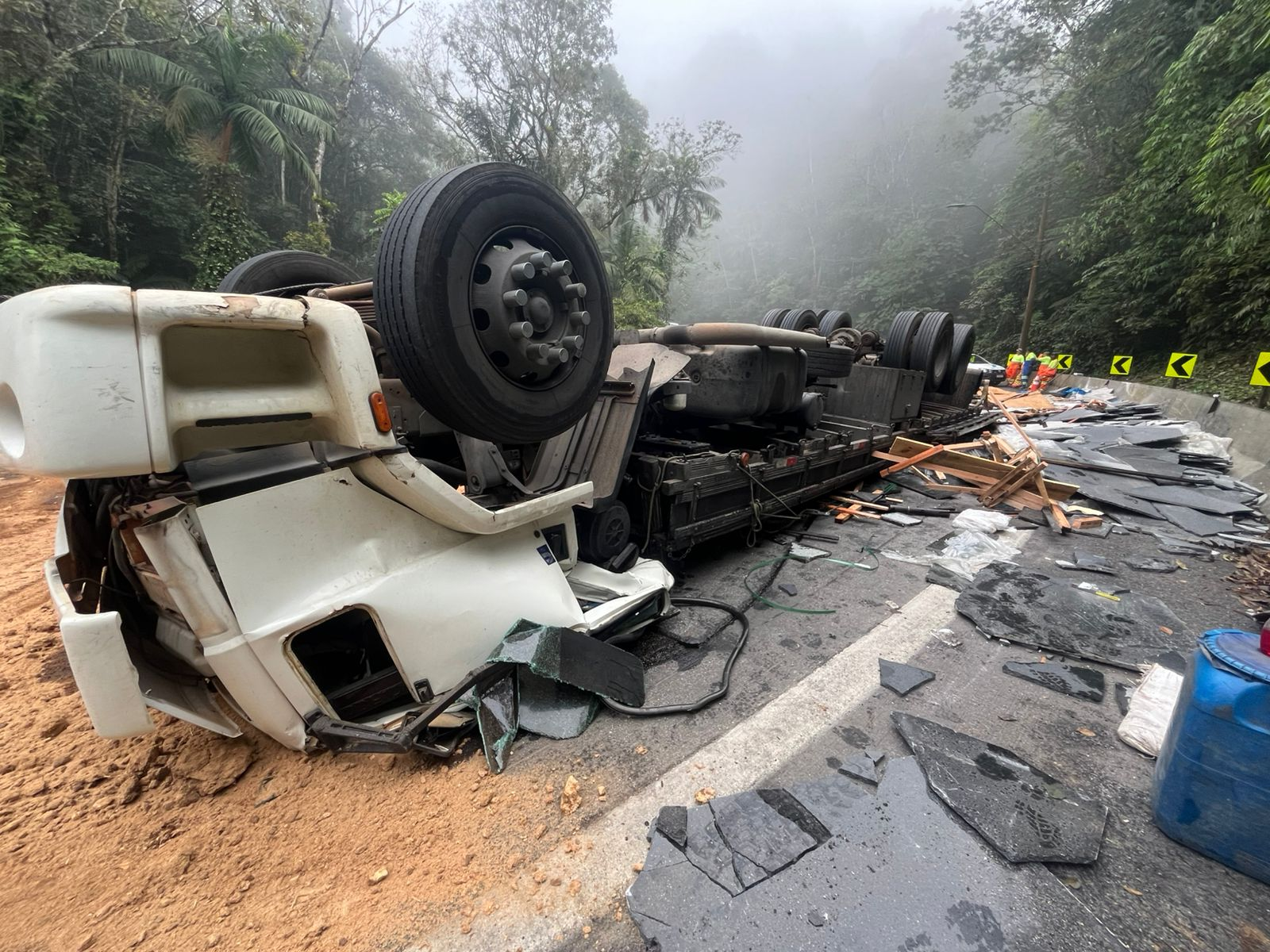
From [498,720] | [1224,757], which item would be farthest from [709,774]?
[1224,757]

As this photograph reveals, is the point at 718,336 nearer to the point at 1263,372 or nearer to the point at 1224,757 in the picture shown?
the point at 1224,757

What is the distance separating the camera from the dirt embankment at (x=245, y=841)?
1396 mm

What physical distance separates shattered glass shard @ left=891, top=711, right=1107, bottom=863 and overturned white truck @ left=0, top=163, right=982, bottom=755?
1332 millimetres

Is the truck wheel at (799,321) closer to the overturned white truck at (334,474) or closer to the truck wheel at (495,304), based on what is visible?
the overturned white truck at (334,474)

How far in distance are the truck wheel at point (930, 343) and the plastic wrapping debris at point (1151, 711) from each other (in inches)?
190

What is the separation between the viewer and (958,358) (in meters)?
7.32

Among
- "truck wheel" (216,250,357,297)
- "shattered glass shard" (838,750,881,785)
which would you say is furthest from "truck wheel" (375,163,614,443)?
"shattered glass shard" (838,750,881,785)

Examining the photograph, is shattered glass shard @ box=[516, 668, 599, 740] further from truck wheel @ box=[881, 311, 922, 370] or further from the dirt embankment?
truck wheel @ box=[881, 311, 922, 370]

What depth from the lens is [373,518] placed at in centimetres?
185

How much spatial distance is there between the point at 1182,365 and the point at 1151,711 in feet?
44.0

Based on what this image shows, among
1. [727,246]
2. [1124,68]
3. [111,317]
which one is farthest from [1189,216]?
[727,246]

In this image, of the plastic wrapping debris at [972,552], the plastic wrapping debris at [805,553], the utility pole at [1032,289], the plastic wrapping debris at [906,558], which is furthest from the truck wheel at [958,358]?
the utility pole at [1032,289]

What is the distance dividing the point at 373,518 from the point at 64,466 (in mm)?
780

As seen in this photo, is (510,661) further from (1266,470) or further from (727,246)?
(727,246)
